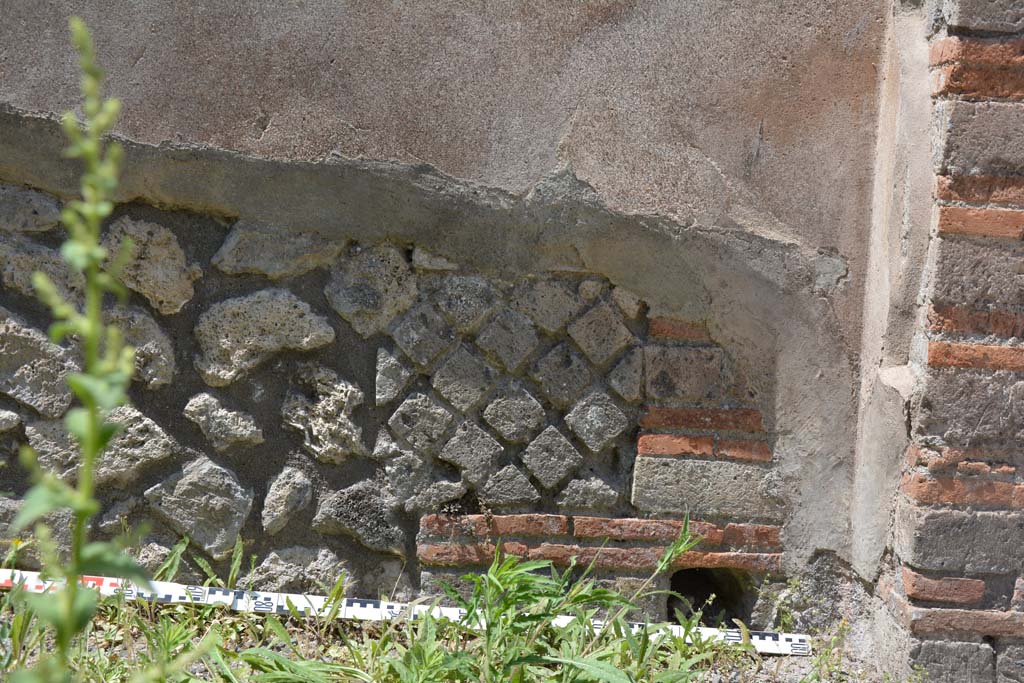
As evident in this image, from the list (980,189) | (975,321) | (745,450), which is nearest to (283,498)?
(745,450)

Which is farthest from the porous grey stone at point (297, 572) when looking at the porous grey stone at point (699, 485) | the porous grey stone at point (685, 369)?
the porous grey stone at point (685, 369)

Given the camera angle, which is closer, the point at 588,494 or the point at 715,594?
the point at 588,494

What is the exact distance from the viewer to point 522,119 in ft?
7.56

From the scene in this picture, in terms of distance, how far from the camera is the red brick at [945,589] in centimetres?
218

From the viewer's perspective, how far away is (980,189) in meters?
2.14

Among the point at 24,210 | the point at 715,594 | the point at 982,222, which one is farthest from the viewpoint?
the point at 715,594

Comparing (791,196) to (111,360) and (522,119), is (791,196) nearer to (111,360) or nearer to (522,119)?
(522,119)

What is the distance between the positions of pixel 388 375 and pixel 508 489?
45 centimetres

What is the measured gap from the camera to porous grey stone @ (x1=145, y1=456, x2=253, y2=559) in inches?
94.3

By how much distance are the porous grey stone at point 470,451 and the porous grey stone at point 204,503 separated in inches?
22.0

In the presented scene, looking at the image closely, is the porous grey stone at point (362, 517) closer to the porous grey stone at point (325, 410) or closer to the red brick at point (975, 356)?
the porous grey stone at point (325, 410)

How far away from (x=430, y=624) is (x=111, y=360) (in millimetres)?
1485

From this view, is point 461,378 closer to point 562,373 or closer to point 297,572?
point 562,373

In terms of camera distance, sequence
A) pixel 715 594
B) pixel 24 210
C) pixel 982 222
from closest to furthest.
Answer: pixel 982 222, pixel 24 210, pixel 715 594
